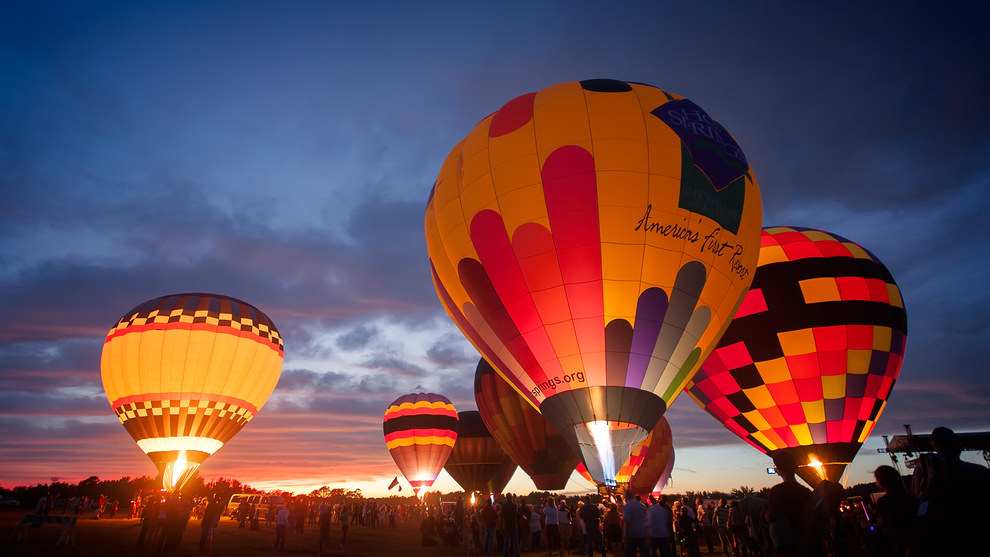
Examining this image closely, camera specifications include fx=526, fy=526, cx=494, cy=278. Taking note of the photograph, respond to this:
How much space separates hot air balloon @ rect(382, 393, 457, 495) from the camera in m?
23.8

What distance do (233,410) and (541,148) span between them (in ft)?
46.0

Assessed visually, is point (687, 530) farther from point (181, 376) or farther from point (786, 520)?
point (181, 376)

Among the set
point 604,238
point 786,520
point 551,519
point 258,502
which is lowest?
point 258,502

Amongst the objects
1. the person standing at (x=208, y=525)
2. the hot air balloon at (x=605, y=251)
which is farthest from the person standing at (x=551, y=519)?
the person standing at (x=208, y=525)

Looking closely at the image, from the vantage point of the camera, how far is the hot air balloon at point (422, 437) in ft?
78.0

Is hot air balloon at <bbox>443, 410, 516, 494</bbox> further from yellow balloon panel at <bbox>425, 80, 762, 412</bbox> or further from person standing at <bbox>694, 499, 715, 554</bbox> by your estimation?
yellow balloon panel at <bbox>425, 80, 762, 412</bbox>

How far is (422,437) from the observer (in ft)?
77.8

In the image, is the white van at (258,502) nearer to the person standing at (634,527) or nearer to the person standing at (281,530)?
the person standing at (281,530)

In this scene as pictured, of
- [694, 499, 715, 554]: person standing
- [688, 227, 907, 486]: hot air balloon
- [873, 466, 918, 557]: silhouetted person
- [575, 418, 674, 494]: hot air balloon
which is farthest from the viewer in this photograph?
[575, 418, 674, 494]: hot air balloon

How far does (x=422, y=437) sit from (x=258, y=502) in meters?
8.16

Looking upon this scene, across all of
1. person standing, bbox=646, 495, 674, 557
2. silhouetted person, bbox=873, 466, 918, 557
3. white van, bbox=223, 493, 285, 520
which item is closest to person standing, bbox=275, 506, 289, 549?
person standing, bbox=646, 495, 674, 557

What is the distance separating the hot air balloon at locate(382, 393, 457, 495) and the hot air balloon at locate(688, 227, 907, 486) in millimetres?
14409

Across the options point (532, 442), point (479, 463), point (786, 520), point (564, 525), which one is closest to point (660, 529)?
point (786, 520)

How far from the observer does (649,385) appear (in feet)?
28.4
